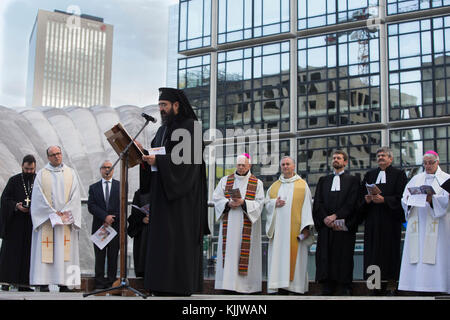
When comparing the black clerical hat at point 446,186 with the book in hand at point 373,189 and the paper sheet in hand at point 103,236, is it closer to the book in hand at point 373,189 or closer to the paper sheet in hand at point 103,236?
the book in hand at point 373,189

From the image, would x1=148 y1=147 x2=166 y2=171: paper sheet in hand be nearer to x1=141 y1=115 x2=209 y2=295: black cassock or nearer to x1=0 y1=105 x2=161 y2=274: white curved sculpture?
x1=141 y1=115 x2=209 y2=295: black cassock

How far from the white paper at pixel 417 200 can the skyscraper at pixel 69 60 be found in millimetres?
95144

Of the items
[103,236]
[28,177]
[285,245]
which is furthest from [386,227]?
[28,177]

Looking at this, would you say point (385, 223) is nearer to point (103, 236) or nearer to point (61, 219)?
point (103, 236)

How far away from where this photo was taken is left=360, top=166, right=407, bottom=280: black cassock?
27.6ft

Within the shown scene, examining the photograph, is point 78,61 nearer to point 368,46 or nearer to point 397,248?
point 368,46

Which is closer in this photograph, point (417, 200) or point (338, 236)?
point (417, 200)

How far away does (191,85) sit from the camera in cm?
4428

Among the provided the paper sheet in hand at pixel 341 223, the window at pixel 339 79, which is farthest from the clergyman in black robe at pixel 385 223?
the window at pixel 339 79

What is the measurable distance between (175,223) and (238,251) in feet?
11.0

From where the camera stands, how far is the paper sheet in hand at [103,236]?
867cm

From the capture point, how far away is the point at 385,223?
845 cm

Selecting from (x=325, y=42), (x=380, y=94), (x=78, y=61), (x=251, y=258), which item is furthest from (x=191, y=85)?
(x=78, y=61)

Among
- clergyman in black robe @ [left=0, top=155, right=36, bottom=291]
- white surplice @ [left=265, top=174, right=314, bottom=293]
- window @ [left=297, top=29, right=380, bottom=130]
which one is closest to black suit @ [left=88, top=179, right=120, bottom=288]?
clergyman in black robe @ [left=0, top=155, right=36, bottom=291]
